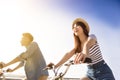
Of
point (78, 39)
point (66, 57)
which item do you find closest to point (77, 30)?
point (78, 39)

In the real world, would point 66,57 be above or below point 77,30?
below

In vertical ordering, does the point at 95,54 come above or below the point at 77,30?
below

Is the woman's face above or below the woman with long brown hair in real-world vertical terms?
above

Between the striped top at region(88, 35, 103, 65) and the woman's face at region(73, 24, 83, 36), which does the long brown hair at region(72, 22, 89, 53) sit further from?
the striped top at region(88, 35, 103, 65)

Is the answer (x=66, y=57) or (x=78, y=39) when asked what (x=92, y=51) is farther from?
(x=66, y=57)

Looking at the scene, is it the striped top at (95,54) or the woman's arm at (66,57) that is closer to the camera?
the striped top at (95,54)

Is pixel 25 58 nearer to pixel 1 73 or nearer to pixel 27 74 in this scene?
pixel 27 74

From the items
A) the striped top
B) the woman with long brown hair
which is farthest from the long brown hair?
the striped top

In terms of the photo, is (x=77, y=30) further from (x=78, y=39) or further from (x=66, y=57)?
(x=66, y=57)

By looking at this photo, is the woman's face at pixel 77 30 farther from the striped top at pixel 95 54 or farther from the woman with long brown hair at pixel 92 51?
the striped top at pixel 95 54

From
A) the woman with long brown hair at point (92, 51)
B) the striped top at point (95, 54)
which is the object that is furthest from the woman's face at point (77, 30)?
the striped top at point (95, 54)

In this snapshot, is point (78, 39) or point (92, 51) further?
point (78, 39)

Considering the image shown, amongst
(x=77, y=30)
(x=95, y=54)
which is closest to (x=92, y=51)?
(x=95, y=54)

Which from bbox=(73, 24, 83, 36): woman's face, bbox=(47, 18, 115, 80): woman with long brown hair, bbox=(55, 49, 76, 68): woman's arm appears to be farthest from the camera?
bbox=(55, 49, 76, 68): woman's arm
